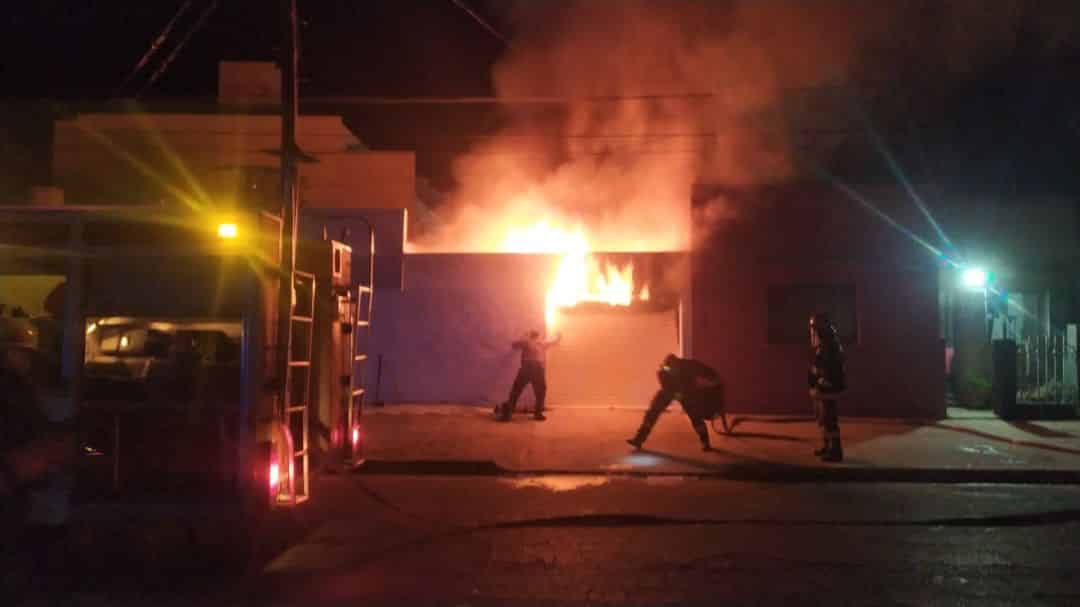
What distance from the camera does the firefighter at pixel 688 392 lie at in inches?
398

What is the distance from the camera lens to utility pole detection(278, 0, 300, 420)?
5.72 metres

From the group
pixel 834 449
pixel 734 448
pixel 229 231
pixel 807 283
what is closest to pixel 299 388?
pixel 229 231

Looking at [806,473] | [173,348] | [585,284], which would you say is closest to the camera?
[173,348]

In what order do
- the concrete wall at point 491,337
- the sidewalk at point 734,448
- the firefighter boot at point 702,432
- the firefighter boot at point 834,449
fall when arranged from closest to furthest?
the sidewalk at point 734,448
the firefighter boot at point 834,449
the firefighter boot at point 702,432
the concrete wall at point 491,337

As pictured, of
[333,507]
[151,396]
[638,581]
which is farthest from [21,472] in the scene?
[638,581]

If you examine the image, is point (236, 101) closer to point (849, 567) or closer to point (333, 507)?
point (333, 507)

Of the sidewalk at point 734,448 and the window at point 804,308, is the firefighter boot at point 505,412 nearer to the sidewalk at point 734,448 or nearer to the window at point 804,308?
the sidewalk at point 734,448

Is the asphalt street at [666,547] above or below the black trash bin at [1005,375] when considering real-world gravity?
below

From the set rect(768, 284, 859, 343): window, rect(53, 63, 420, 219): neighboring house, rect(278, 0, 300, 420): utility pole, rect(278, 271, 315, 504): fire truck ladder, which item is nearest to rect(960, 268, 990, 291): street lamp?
rect(768, 284, 859, 343): window

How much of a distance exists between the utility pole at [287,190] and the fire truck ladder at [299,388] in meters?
0.04

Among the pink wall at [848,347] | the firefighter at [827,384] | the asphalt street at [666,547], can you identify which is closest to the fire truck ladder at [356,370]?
the asphalt street at [666,547]

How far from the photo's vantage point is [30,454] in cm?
542

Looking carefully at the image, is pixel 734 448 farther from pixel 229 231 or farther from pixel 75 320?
pixel 75 320

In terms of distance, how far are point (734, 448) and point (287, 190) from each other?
574cm
